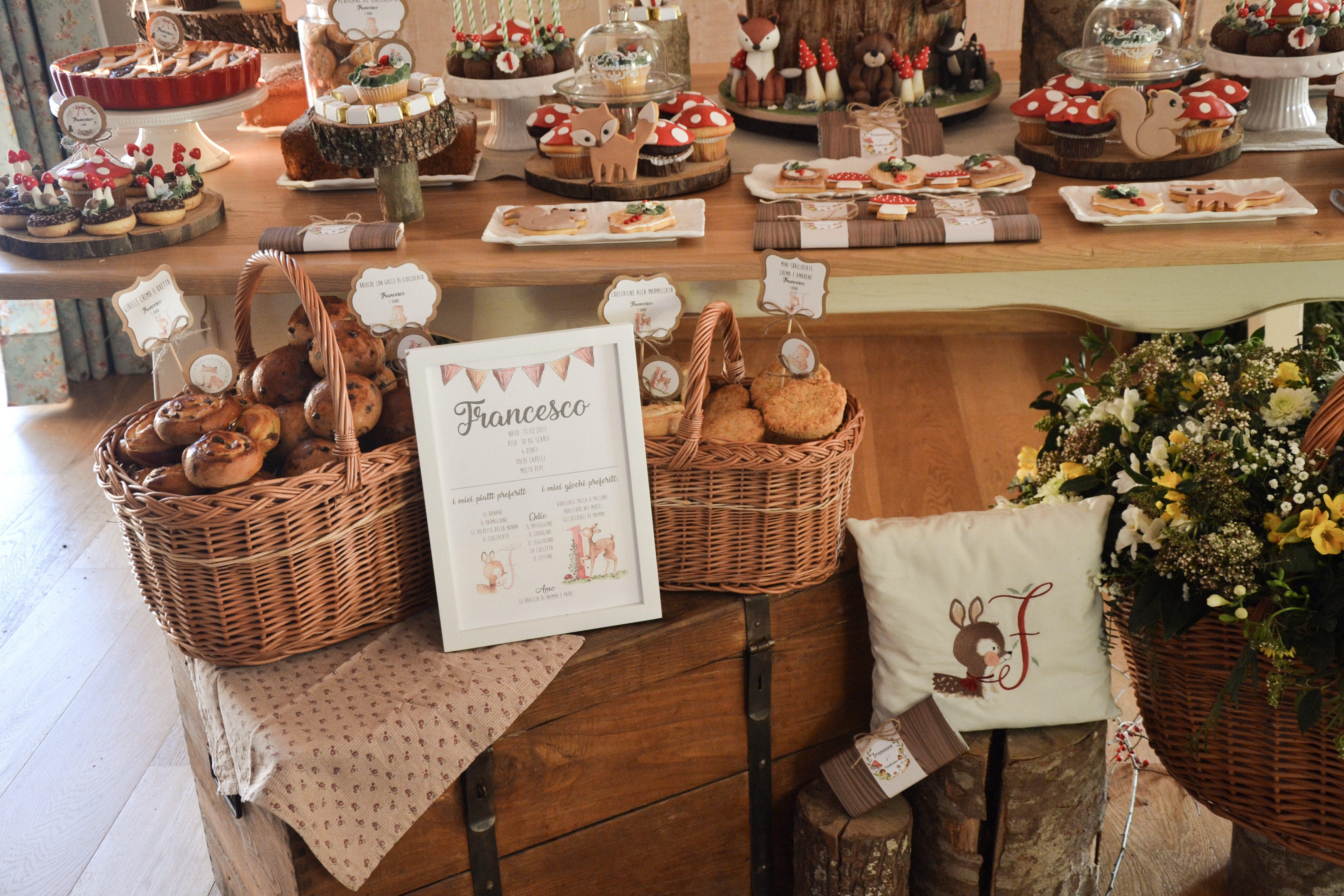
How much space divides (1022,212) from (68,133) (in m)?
1.52

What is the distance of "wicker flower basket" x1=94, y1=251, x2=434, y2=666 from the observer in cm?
121

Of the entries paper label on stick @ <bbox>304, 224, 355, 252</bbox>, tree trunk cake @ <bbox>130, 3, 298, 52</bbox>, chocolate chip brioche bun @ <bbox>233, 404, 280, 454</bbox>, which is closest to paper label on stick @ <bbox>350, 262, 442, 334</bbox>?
chocolate chip brioche bun @ <bbox>233, 404, 280, 454</bbox>

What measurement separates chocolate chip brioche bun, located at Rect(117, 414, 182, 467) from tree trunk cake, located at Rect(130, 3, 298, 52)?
176cm

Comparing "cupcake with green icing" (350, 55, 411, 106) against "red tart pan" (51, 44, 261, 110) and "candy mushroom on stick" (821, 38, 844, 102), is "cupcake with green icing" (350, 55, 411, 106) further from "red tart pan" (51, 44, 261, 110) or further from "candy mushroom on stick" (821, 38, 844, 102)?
"candy mushroom on stick" (821, 38, 844, 102)

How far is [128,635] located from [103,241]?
90 centimetres

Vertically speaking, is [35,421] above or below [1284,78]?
below

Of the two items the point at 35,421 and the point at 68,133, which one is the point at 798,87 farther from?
the point at 35,421

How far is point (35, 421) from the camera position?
3293 mm

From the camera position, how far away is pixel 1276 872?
1535 millimetres

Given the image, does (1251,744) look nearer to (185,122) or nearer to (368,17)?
(368,17)

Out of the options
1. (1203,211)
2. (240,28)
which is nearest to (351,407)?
(1203,211)

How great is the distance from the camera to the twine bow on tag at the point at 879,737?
1400mm

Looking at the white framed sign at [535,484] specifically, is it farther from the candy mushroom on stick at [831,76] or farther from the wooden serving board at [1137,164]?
the candy mushroom on stick at [831,76]

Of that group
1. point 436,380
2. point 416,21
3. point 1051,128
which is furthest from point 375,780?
point 416,21
